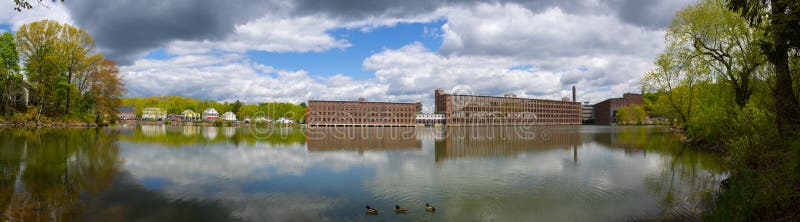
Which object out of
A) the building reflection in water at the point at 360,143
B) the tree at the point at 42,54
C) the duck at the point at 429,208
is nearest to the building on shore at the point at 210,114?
the tree at the point at 42,54

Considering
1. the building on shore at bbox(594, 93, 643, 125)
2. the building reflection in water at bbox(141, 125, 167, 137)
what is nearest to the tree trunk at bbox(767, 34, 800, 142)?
the building reflection in water at bbox(141, 125, 167, 137)

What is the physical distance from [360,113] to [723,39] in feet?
387

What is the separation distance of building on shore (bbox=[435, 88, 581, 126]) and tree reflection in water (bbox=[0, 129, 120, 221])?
12671 centimetres

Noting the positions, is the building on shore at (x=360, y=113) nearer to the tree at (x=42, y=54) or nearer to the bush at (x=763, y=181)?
the tree at (x=42, y=54)

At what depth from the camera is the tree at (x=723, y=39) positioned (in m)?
25.2

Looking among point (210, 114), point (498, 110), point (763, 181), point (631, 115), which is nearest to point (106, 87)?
point (763, 181)

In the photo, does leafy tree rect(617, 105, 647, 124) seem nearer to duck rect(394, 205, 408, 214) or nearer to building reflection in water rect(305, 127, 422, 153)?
building reflection in water rect(305, 127, 422, 153)

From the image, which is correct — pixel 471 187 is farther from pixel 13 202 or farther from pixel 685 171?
pixel 13 202

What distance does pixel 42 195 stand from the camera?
14117 mm

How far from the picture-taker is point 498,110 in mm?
157625

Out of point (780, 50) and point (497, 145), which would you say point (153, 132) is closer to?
point (497, 145)

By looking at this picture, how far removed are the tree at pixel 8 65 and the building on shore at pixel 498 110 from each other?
11834 cm

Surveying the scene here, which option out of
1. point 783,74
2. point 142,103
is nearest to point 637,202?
point 783,74

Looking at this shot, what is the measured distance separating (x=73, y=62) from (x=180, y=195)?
63.6 metres
